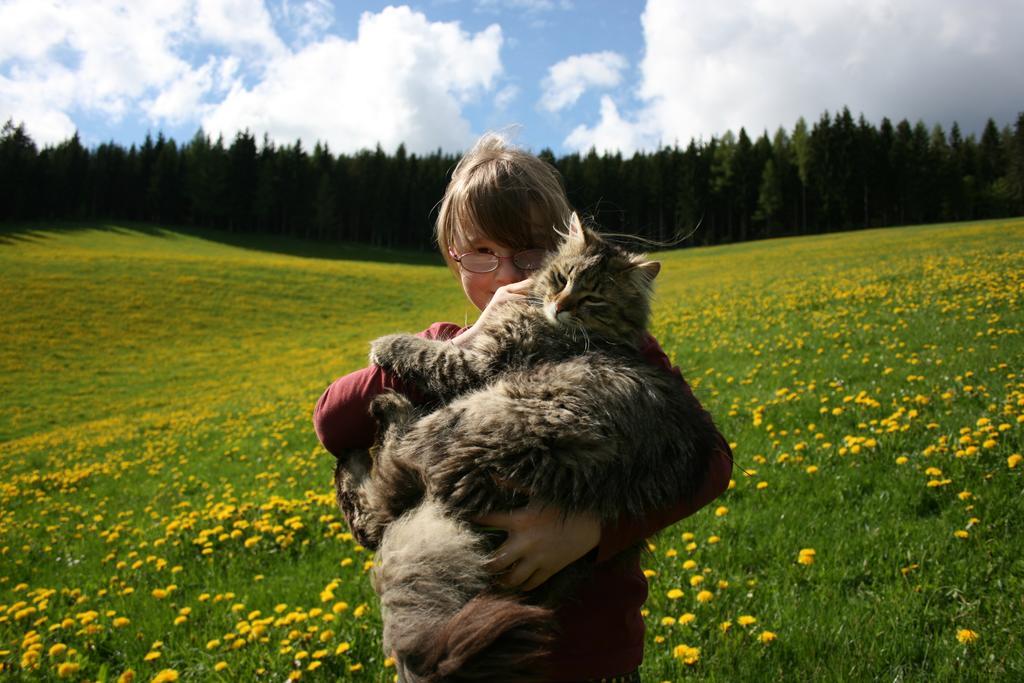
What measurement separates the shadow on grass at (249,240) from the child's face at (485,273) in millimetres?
55125

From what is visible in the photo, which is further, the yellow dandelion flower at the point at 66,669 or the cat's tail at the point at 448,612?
the yellow dandelion flower at the point at 66,669

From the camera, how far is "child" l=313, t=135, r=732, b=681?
172cm

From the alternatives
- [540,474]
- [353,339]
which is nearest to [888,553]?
[540,474]

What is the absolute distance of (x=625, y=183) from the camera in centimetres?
5769

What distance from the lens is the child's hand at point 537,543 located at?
1690mm

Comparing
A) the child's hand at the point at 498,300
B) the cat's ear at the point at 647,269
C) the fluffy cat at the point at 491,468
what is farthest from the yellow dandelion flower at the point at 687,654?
the child's hand at the point at 498,300

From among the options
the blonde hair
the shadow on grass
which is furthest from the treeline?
the blonde hair

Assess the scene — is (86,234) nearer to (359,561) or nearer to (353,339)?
(353,339)

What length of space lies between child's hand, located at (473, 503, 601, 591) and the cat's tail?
0.07 m

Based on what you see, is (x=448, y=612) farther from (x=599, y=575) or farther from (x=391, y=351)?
(x=391, y=351)

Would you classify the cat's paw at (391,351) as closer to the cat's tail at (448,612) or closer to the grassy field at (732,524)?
the cat's tail at (448,612)

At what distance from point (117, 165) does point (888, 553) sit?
80649mm

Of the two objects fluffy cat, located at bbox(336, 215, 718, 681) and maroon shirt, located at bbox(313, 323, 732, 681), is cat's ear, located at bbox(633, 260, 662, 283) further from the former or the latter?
maroon shirt, located at bbox(313, 323, 732, 681)

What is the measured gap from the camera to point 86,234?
53.0 metres
